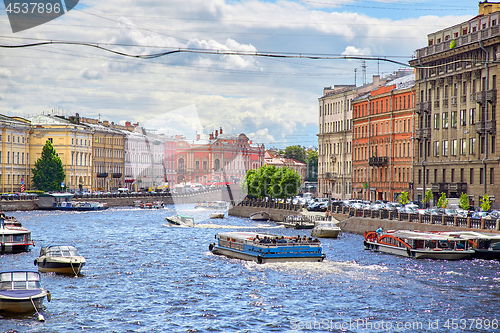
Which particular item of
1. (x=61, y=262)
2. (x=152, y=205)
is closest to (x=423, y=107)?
(x=61, y=262)

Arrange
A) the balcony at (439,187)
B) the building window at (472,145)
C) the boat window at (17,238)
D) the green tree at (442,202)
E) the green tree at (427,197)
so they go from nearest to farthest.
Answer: the boat window at (17,238), the green tree at (442,202), the building window at (472,145), the green tree at (427,197), the balcony at (439,187)

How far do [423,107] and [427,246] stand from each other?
3588 centimetres

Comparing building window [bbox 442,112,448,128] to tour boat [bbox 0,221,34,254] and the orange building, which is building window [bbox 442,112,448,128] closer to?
the orange building

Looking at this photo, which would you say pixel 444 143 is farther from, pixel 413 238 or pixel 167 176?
pixel 167 176

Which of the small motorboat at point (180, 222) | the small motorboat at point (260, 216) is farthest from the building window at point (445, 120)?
the small motorboat at point (180, 222)

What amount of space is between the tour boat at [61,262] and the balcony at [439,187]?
44.1 metres

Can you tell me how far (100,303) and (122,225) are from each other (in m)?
46.6

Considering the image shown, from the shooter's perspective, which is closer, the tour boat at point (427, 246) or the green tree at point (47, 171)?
the tour boat at point (427, 246)

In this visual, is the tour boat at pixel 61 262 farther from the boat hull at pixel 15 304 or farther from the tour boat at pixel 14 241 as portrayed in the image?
the boat hull at pixel 15 304

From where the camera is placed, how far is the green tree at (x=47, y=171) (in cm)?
11288

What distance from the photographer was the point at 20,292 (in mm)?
27141

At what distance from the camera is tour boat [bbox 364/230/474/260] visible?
4244 cm

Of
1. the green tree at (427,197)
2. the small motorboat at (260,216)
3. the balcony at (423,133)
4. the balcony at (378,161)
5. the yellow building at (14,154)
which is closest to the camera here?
the green tree at (427,197)

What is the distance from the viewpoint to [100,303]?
29.7 m
